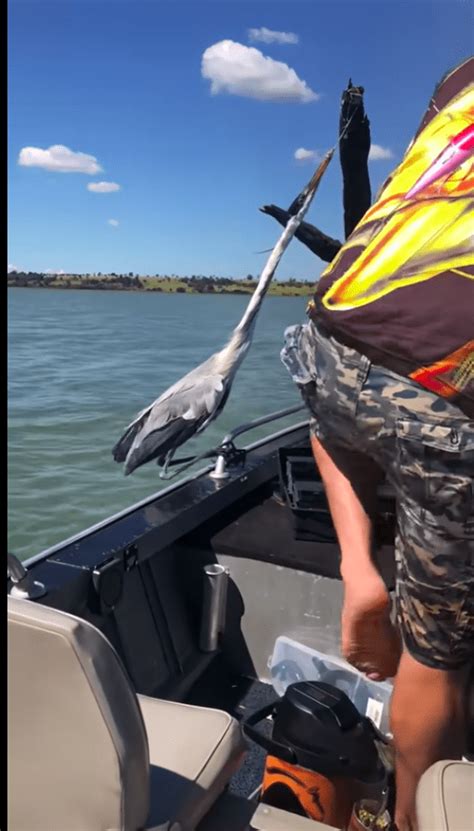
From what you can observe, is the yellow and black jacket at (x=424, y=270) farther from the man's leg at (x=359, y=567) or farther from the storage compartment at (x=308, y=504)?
the storage compartment at (x=308, y=504)

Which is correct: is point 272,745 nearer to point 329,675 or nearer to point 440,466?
point 329,675

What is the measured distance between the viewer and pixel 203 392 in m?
2.45

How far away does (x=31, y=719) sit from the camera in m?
0.99

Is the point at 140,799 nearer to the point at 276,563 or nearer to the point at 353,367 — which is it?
the point at 353,367

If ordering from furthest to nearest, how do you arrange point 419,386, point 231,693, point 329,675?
1. point 231,693
2. point 329,675
3. point 419,386

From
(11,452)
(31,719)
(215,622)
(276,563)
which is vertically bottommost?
(11,452)

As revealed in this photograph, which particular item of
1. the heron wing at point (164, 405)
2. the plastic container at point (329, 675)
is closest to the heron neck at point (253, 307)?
the heron wing at point (164, 405)

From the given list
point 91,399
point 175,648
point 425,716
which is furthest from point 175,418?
point 91,399

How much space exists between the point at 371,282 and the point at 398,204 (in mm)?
128

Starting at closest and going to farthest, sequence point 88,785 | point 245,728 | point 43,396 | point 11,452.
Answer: point 88,785
point 245,728
point 11,452
point 43,396

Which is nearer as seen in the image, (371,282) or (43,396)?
(371,282)

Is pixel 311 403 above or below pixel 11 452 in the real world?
above

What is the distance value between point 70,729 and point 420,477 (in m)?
0.58
